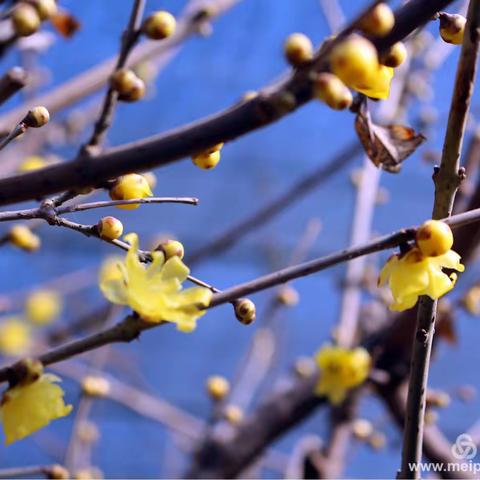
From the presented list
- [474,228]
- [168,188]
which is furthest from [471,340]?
[474,228]

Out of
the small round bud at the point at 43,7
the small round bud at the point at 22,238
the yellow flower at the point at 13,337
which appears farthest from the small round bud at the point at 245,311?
the yellow flower at the point at 13,337

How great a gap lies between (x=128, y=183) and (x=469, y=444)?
742 mm

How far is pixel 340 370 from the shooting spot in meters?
1.07

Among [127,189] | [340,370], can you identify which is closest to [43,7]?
[127,189]

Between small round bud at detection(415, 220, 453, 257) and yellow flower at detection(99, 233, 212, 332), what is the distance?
4.8 inches

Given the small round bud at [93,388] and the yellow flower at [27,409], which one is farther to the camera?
the small round bud at [93,388]

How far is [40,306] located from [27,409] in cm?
158

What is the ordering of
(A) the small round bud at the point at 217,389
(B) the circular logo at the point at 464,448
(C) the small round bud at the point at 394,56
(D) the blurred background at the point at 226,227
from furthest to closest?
(D) the blurred background at the point at 226,227
(A) the small round bud at the point at 217,389
(B) the circular logo at the point at 464,448
(C) the small round bud at the point at 394,56

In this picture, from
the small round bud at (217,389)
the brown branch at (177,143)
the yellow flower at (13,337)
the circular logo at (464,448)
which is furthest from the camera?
the yellow flower at (13,337)

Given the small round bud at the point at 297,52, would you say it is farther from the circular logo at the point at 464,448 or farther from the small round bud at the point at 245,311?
the circular logo at the point at 464,448

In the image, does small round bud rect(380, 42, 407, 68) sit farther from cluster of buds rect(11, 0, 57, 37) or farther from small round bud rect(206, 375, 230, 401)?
small round bud rect(206, 375, 230, 401)

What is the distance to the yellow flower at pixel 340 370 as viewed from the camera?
1.05 meters

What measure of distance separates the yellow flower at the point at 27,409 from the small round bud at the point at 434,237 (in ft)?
0.78

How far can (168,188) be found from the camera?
293 cm
